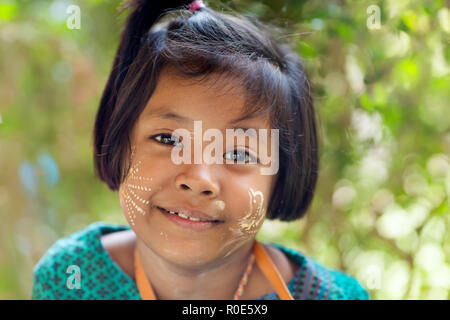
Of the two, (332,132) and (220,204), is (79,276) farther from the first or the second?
(332,132)

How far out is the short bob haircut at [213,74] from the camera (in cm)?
82

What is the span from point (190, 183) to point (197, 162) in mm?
36

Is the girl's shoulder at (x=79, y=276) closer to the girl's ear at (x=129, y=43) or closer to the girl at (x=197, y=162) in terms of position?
the girl at (x=197, y=162)

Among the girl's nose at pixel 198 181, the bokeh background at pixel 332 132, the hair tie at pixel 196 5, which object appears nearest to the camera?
the girl's nose at pixel 198 181

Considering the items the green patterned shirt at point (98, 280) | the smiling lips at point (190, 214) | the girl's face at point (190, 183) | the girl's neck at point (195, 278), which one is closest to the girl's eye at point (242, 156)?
the girl's face at point (190, 183)

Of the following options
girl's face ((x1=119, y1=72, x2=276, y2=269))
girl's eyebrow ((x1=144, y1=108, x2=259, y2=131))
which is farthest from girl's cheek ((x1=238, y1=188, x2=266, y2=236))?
girl's eyebrow ((x1=144, y1=108, x2=259, y2=131))

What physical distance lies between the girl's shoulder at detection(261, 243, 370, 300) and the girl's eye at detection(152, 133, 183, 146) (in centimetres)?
39

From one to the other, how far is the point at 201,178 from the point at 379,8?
0.59 metres

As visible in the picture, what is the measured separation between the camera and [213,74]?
0.81 meters

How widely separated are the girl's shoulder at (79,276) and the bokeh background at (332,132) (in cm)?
44

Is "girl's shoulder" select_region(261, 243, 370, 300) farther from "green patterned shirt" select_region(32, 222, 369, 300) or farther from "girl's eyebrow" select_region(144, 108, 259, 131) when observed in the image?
"girl's eyebrow" select_region(144, 108, 259, 131)

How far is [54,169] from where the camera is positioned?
1564 mm

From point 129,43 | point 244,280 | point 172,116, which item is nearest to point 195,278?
point 244,280
